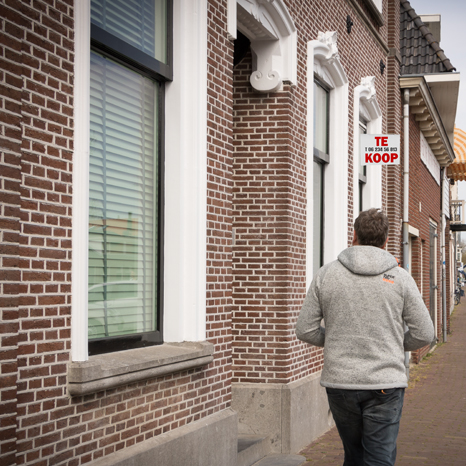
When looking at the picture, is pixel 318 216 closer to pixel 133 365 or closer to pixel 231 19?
pixel 231 19

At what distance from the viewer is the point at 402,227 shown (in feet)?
50.3

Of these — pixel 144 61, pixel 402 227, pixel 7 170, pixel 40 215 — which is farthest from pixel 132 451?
pixel 402 227

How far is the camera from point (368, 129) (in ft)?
43.3

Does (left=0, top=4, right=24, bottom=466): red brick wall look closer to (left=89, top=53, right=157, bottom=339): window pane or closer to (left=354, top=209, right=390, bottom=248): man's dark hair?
(left=89, top=53, right=157, bottom=339): window pane

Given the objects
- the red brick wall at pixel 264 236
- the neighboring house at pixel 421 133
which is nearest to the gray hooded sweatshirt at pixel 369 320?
the red brick wall at pixel 264 236

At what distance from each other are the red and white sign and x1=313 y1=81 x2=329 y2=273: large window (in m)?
0.53

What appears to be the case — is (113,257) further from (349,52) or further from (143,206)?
(349,52)

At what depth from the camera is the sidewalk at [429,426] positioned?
747 cm

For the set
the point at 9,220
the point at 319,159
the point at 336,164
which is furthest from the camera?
the point at 336,164

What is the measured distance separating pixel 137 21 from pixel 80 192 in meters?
1.76

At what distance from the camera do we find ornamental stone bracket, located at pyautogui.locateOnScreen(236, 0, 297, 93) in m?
7.84

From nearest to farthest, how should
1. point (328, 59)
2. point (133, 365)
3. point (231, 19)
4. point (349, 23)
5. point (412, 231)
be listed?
point (133, 365) < point (231, 19) < point (328, 59) < point (349, 23) < point (412, 231)

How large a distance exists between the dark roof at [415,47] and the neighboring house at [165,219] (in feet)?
20.3

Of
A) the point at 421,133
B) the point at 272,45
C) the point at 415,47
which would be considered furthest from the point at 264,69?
the point at 421,133
